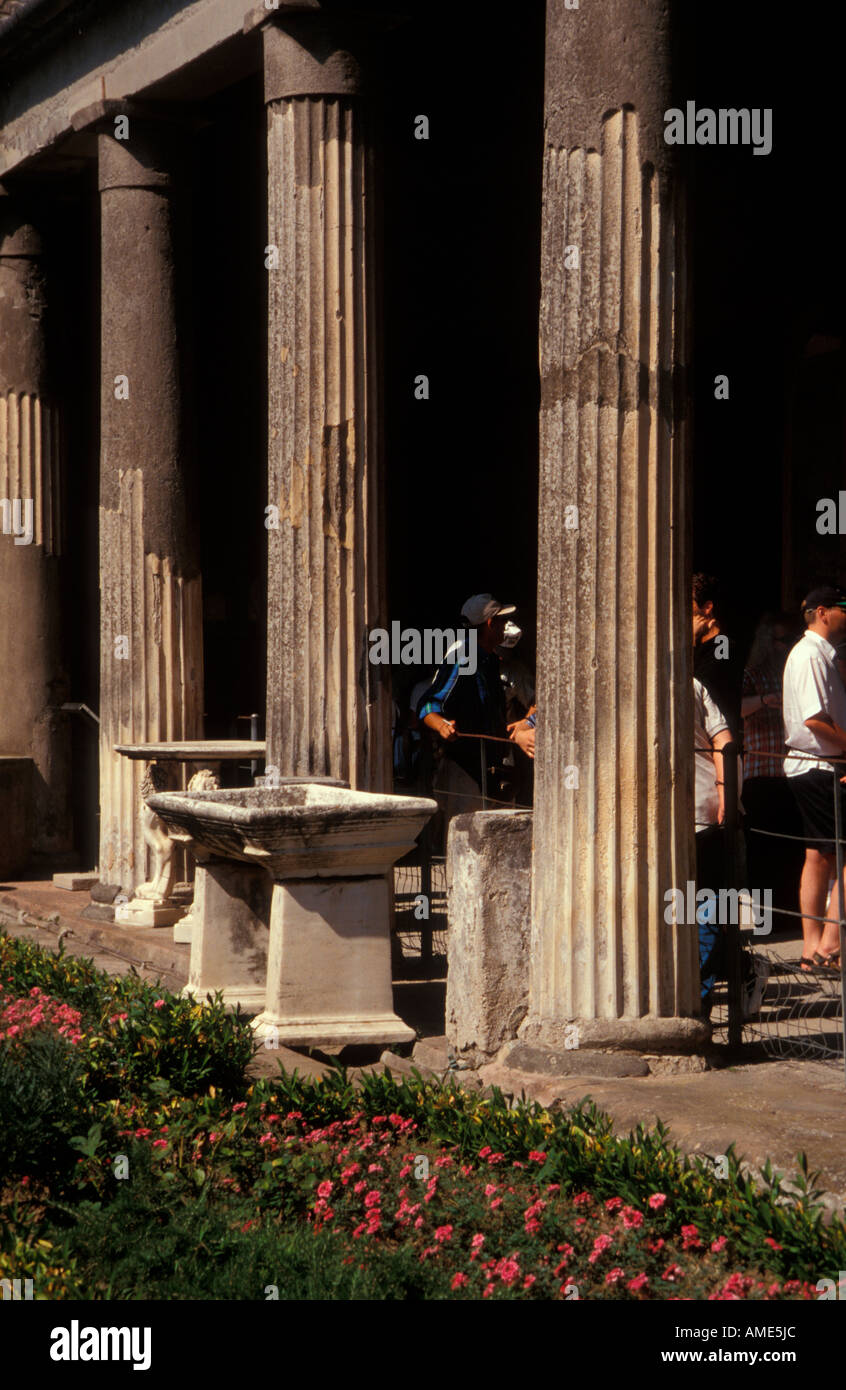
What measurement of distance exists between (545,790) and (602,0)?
2.76 metres

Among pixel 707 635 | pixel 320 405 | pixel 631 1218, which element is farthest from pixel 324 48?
pixel 631 1218

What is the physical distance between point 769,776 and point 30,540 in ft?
18.3

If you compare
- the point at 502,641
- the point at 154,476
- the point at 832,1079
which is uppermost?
the point at 154,476

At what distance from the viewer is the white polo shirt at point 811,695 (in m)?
7.36

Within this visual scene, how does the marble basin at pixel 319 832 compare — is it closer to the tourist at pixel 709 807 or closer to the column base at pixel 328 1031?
the column base at pixel 328 1031

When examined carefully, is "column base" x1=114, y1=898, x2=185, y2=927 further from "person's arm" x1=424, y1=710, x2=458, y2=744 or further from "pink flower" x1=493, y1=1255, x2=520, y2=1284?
"pink flower" x1=493, y1=1255, x2=520, y2=1284

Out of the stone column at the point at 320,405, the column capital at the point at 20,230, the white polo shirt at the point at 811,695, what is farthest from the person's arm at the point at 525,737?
the column capital at the point at 20,230

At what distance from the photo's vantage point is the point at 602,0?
5797mm

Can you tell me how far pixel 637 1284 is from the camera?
12.9ft

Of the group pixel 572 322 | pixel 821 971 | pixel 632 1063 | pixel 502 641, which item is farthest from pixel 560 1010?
pixel 502 641

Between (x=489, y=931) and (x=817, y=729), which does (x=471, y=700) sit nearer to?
(x=817, y=729)

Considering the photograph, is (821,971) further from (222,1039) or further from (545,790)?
(222,1039)

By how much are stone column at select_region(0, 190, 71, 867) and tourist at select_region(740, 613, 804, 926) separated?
5092 mm

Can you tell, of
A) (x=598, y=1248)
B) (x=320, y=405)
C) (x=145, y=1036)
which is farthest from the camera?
(x=320, y=405)
